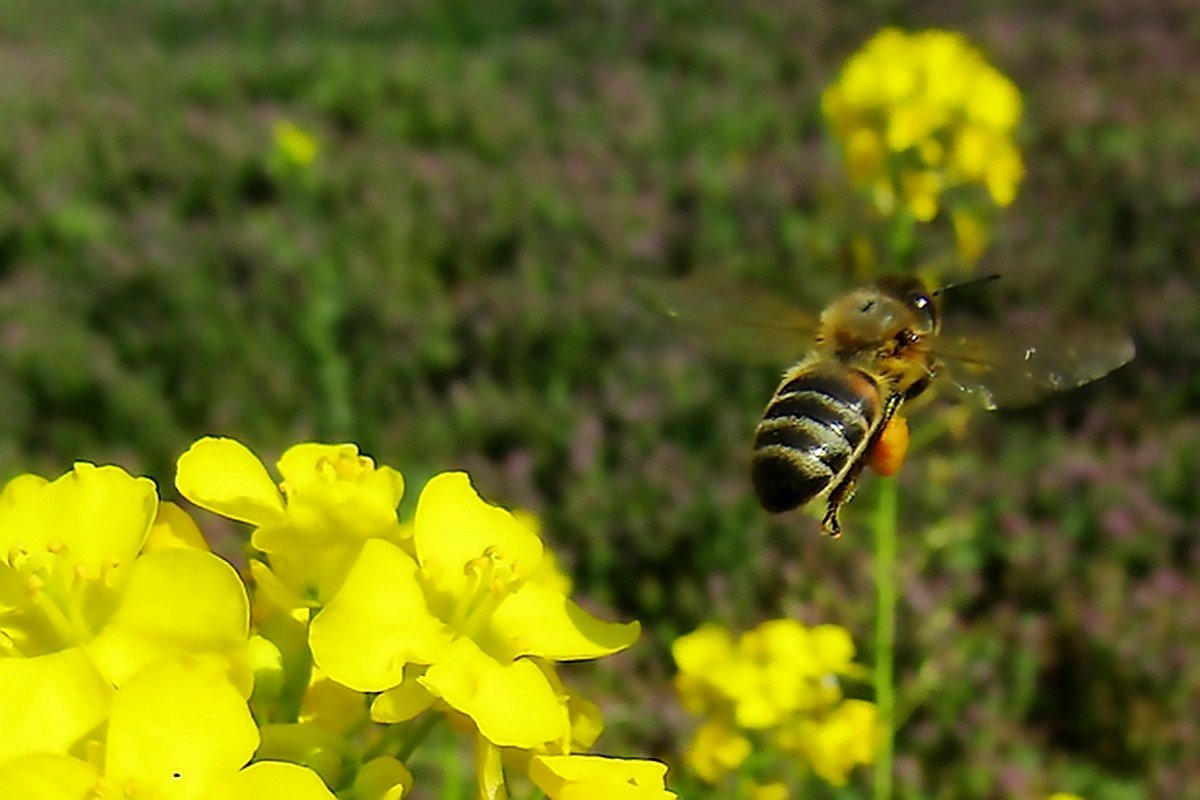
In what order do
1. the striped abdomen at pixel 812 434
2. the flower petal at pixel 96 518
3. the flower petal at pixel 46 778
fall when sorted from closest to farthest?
the flower petal at pixel 46 778
the flower petal at pixel 96 518
the striped abdomen at pixel 812 434

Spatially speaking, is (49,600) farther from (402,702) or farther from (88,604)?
(402,702)

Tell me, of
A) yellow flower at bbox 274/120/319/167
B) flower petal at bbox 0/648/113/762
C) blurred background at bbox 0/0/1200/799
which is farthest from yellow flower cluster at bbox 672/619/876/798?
yellow flower at bbox 274/120/319/167

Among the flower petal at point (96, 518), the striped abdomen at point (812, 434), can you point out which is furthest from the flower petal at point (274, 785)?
the striped abdomen at point (812, 434)

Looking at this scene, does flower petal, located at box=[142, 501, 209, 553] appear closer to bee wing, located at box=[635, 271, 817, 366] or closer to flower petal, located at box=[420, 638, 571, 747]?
flower petal, located at box=[420, 638, 571, 747]

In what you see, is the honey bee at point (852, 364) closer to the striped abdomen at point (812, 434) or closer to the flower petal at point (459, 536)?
the striped abdomen at point (812, 434)

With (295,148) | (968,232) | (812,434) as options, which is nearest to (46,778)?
(812,434)

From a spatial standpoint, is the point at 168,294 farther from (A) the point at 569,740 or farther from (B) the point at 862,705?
(A) the point at 569,740
